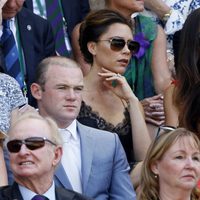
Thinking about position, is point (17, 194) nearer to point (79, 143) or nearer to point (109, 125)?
point (79, 143)

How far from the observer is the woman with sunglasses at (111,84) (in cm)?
875

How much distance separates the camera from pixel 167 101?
877 centimetres

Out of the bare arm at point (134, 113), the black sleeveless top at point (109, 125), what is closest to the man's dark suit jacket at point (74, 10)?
the bare arm at point (134, 113)

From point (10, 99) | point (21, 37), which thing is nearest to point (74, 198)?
point (10, 99)

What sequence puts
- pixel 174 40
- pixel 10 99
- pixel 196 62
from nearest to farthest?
pixel 10 99 < pixel 196 62 < pixel 174 40

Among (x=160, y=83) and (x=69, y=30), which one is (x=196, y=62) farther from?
(x=69, y=30)

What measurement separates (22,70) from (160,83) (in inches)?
55.7

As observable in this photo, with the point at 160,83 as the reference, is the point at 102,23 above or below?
above

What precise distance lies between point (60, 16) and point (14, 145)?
11.2ft

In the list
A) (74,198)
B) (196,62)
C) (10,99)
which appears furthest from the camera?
(196,62)

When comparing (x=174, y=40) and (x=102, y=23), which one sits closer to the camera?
(x=102, y=23)

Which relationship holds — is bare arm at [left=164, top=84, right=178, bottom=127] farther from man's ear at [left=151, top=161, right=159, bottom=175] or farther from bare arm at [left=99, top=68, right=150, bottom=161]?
man's ear at [left=151, top=161, right=159, bottom=175]

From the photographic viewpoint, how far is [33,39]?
9.34 meters

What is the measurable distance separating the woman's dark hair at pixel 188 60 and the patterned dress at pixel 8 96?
1313 mm
